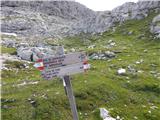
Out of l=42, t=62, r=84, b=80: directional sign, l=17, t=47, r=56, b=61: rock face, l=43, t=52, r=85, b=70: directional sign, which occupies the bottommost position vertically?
l=17, t=47, r=56, b=61: rock face

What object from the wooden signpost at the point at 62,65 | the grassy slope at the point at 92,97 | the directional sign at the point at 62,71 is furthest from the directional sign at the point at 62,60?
the grassy slope at the point at 92,97

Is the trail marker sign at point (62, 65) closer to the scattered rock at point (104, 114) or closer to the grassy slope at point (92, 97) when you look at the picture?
the grassy slope at point (92, 97)

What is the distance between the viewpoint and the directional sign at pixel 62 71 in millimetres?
11859

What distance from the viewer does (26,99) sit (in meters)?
23.9

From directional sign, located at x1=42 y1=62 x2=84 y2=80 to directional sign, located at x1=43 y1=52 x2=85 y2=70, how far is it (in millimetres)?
117

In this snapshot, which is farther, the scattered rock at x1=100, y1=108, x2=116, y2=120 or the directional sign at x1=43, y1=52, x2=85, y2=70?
the scattered rock at x1=100, y1=108, x2=116, y2=120

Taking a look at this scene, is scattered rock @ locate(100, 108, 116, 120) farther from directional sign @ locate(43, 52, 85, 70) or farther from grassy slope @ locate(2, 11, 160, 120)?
directional sign @ locate(43, 52, 85, 70)

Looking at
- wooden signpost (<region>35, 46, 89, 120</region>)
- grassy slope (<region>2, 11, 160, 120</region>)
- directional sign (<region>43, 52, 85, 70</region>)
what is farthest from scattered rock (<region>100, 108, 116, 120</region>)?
directional sign (<region>43, 52, 85, 70</region>)

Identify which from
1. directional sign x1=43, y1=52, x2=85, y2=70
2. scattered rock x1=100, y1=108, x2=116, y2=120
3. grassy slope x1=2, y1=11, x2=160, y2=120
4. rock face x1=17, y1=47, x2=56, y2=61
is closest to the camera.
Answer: directional sign x1=43, y1=52, x2=85, y2=70

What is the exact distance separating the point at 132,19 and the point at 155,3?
8586 mm

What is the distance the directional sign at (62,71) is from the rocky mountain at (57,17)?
57.5m

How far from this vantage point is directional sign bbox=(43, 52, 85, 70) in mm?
11844

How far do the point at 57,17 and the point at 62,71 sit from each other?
17384 centimetres

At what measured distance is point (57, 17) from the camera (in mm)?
183625
